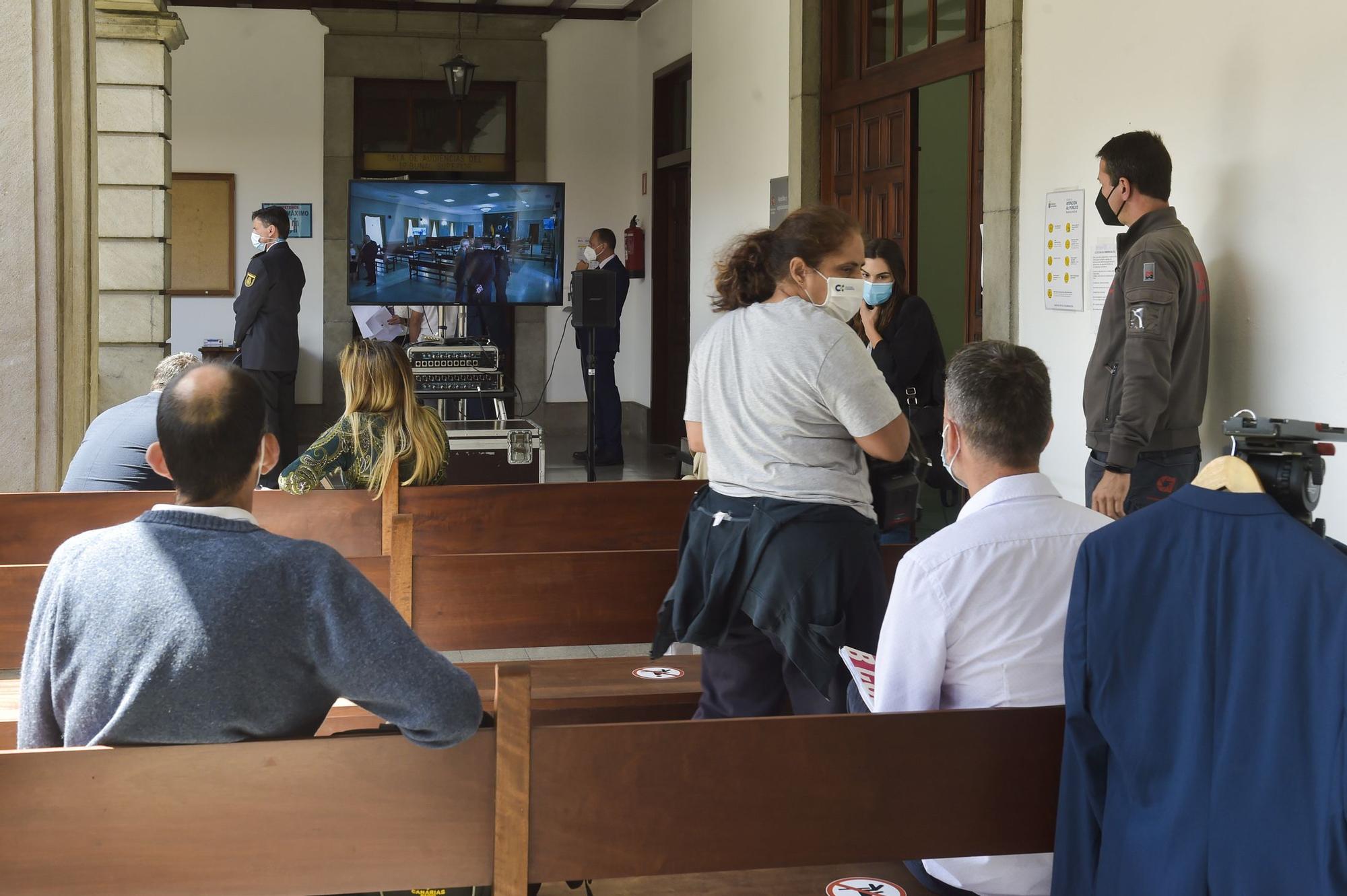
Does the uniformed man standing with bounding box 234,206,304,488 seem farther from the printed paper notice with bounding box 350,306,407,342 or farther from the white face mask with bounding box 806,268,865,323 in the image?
the white face mask with bounding box 806,268,865,323

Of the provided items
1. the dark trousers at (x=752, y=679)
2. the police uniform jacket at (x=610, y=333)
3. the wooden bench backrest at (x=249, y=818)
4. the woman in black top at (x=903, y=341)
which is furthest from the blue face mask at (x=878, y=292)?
the police uniform jacket at (x=610, y=333)

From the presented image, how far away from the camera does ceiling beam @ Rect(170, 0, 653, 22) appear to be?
12445mm

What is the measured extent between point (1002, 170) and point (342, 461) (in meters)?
2.84

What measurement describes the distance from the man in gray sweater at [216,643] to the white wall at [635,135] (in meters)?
7.62

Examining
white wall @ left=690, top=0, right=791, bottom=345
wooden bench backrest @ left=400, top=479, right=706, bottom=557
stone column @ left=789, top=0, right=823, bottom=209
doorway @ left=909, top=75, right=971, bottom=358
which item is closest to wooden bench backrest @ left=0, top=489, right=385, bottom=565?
wooden bench backrest @ left=400, top=479, right=706, bottom=557

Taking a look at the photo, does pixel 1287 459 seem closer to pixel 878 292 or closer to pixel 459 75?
pixel 878 292

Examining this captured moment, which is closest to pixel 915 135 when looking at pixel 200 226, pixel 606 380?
pixel 606 380

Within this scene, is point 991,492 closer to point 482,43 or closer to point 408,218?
point 408,218

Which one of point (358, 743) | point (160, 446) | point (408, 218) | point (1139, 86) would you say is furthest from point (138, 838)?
point (408, 218)

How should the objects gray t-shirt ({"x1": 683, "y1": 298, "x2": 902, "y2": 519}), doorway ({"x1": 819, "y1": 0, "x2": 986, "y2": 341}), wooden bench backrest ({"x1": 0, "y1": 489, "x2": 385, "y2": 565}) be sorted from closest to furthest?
gray t-shirt ({"x1": 683, "y1": 298, "x2": 902, "y2": 519}), wooden bench backrest ({"x1": 0, "y1": 489, "x2": 385, "y2": 565}), doorway ({"x1": 819, "y1": 0, "x2": 986, "y2": 341})

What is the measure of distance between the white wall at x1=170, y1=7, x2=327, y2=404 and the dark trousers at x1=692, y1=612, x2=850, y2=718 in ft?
35.1

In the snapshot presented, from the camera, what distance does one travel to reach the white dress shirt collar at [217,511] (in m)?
1.68

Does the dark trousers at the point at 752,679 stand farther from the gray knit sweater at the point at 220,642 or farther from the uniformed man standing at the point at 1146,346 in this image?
the uniformed man standing at the point at 1146,346

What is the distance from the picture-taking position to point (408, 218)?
9.27m
